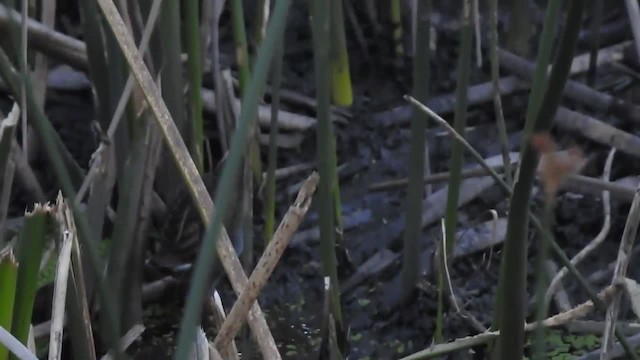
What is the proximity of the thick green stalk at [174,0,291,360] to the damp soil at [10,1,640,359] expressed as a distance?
642 mm

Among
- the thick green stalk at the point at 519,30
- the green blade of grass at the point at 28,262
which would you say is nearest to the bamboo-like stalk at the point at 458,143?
the green blade of grass at the point at 28,262

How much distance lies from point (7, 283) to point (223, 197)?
0.40 m

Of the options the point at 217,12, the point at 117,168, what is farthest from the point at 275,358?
the point at 217,12

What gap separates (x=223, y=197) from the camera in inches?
15.5

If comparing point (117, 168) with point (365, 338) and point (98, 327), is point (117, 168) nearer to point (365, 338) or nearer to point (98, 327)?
point (98, 327)

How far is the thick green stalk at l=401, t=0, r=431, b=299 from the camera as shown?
1.06 metres

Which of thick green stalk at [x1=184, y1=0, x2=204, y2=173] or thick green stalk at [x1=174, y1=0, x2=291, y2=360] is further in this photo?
thick green stalk at [x1=184, y1=0, x2=204, y2=173]

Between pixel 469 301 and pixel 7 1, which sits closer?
pixel 7 1

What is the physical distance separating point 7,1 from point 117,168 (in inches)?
12.1

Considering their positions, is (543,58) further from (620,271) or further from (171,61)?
(171,61)

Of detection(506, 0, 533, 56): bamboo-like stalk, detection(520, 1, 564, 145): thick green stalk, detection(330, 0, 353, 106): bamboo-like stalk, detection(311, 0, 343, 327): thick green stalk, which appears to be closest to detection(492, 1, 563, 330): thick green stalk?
detection(520, 1, 564, 145): thick green stalk

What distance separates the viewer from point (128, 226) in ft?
3.53

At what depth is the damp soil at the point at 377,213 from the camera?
49.4 inches

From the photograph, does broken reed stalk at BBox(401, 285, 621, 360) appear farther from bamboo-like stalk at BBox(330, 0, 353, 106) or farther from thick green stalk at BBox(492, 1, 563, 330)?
bamboo-like stalk at BBox(330, 0, 353, 106)
